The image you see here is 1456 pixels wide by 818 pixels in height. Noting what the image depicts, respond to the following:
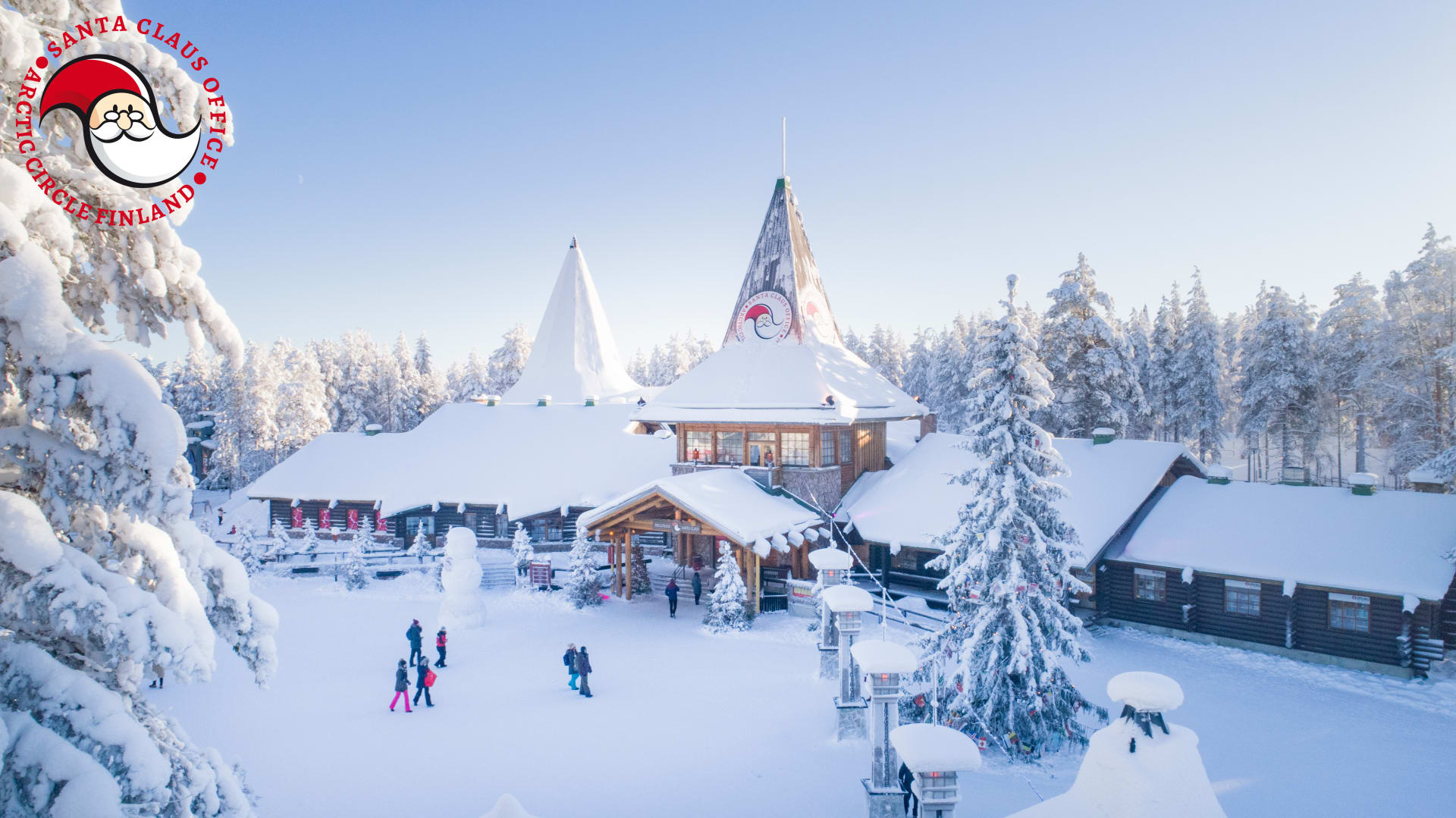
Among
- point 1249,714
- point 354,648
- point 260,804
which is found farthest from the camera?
point 354,648

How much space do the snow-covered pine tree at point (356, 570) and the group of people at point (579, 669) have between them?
1318 cm

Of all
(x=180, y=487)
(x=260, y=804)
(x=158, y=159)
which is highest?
(x=158, y=159)

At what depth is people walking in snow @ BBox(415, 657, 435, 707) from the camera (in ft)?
44.8

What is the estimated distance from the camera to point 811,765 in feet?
37.6

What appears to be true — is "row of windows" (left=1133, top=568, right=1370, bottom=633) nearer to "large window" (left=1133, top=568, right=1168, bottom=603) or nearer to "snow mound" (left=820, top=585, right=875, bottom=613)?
"large window" (left=1133, top=568, right=1168, bottom=603)

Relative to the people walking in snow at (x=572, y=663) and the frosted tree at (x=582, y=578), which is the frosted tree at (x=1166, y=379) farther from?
the people walking in snow at (x=572, y=663)

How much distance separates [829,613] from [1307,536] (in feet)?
43.2

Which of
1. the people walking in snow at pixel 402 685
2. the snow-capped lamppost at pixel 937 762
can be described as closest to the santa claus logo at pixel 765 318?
the people walking in snow at pixel 402 685

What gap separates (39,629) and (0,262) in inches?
87.1

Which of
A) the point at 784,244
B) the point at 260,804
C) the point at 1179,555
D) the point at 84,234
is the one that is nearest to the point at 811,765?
the point at 260,804

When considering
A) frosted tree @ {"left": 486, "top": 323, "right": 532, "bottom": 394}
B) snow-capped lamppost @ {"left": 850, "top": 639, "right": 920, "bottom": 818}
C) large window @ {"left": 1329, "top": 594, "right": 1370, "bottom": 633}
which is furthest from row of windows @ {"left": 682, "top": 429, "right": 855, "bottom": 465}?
frosted tree @ {"left": 486, "top": 323, "right": 532, "bottom": 394}

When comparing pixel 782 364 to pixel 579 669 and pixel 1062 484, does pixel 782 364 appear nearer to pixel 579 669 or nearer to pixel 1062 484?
pixel 1062 484

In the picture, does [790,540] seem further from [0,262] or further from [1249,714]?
[0,262]

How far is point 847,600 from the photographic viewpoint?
11.9 metres
